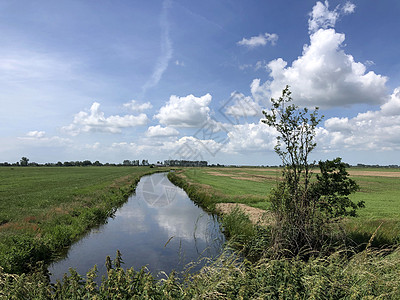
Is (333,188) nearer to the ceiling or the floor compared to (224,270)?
nearer to the ceiling

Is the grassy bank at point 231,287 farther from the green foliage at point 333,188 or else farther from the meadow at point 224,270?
the green foliage at point 333,188

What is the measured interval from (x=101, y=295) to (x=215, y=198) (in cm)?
1988

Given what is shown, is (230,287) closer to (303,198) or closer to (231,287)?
(231,287)

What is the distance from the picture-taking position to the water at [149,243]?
1002 centimetres

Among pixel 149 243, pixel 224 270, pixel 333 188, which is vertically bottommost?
pixel 149 243

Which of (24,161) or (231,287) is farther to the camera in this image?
(24,161)

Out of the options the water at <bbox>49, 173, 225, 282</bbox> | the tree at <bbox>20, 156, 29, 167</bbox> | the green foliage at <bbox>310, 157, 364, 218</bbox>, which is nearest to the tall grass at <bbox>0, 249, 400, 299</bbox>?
the water at <bbox>49, 173, 225, 282</bbox>

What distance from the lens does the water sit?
1002cm

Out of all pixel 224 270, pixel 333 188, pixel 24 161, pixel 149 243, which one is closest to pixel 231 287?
pixel 224 270

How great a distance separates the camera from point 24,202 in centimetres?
2059

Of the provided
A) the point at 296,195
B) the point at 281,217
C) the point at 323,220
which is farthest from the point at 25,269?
the point at 323,220

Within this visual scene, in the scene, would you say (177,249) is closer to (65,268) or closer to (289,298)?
(65,268)

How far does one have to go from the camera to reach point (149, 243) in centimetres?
1293

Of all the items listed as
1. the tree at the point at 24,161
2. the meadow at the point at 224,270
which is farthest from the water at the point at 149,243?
the tree at the point at 24,161
